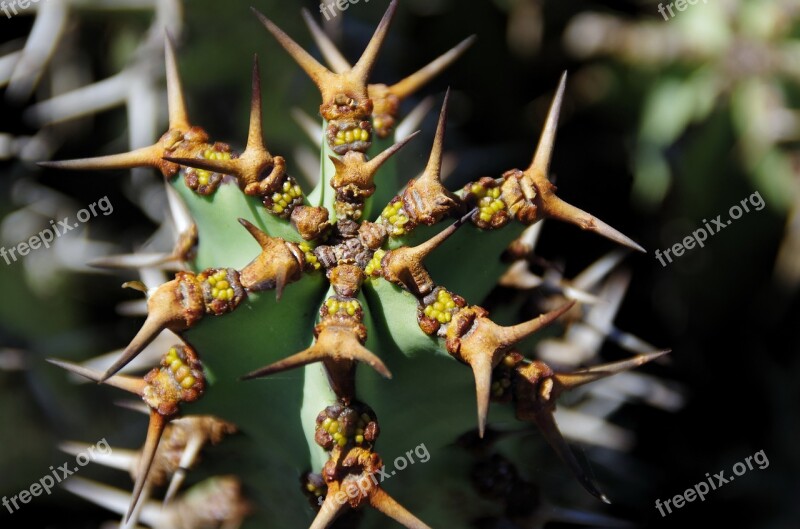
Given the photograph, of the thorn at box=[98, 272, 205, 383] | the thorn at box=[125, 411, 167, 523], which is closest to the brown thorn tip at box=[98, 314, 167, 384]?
the thorn at box=[98, 272, 205, 383]

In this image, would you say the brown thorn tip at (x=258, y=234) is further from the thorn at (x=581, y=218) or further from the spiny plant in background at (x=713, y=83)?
the spiny plant in background at (x=713, y=83)

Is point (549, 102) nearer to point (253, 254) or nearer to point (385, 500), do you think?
point (253, 254)

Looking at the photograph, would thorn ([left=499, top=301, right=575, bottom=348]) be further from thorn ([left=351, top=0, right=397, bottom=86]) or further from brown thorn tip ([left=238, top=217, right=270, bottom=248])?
thorn ([left=351, top=0, right=397, bottom=86])

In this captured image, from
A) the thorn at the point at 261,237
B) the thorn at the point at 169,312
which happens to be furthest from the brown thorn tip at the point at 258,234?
the thorn at the point at 169,312

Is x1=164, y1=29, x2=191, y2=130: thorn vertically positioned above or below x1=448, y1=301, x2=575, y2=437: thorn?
above

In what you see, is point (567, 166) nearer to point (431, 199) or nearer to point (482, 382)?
point (431, 199)

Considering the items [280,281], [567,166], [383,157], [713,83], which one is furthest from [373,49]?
[567,166]

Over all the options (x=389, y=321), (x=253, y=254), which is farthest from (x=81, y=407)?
(x=389, y=321)
